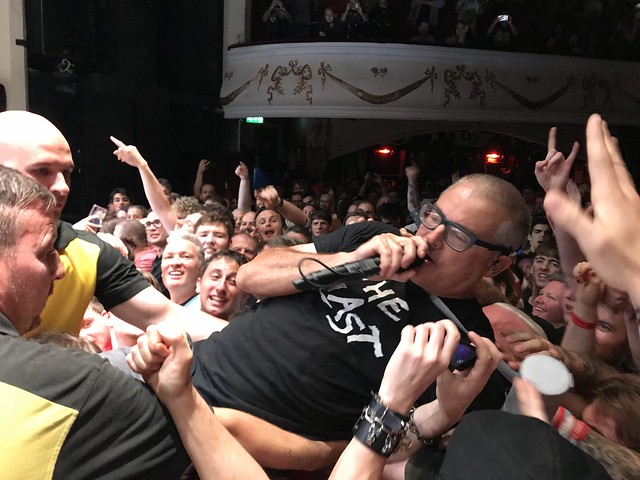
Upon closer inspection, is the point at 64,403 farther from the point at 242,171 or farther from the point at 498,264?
the point at 242,171

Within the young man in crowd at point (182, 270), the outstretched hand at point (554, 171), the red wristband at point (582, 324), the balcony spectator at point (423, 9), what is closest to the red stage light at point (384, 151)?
the balcony spectator at point (423, 9)

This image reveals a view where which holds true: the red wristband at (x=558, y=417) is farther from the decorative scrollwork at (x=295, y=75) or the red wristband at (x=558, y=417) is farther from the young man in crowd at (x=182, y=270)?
the decorative scrollwork at (x=295, y=75)

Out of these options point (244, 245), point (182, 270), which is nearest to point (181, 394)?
point (182, 270)

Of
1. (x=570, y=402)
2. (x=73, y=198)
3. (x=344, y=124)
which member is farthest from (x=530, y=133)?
(x=570, y=402)

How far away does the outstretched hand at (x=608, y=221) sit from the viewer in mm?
800

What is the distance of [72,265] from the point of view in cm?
139

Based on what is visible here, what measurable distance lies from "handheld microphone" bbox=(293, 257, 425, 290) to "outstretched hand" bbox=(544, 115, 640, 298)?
1.20 ft

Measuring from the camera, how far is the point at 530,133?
1161 centimetres

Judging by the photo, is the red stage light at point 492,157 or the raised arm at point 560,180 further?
the red stage light at point 492,157

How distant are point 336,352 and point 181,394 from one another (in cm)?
41

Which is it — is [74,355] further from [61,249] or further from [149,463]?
[61,249]

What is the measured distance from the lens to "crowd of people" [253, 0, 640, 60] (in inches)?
384

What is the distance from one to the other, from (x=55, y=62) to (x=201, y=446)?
6.97 m

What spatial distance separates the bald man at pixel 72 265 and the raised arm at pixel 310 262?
1.00 feet
